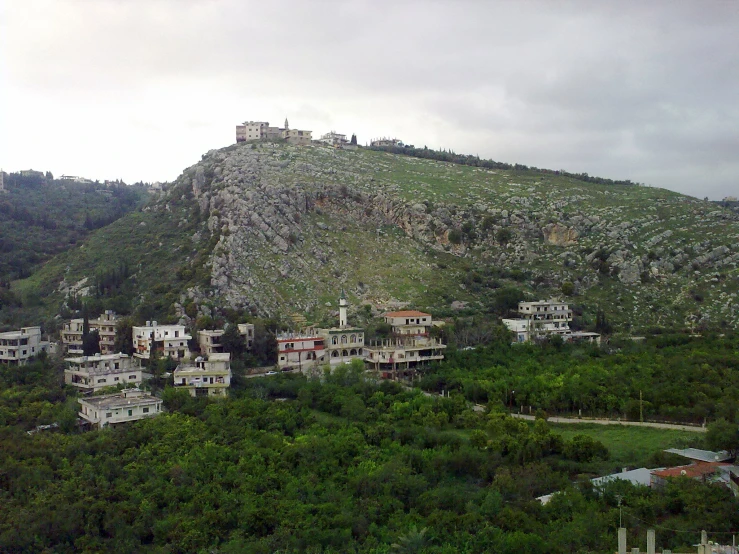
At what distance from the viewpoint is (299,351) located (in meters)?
44.0

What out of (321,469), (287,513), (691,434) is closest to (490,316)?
(691,434)

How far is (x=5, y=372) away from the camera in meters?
39.2

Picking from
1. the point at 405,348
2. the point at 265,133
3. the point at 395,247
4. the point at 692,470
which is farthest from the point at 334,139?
the point at 692,470

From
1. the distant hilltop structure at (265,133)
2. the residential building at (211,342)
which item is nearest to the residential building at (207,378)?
the residential building at (211,342)

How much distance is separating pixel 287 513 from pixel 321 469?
3.70 metres

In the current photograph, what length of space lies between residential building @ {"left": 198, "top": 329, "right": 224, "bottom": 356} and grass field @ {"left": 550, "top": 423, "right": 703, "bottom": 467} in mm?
20945

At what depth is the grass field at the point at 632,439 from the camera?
28.7 metres

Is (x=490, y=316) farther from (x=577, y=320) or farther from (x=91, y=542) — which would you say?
(x=91, y=542)

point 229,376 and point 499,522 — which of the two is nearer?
point 499,522

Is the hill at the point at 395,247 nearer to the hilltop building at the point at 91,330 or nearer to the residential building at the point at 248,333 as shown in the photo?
the hilltop building at the point at 91,330

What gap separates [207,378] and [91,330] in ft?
42.3

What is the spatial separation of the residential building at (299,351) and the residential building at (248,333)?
1.83 m

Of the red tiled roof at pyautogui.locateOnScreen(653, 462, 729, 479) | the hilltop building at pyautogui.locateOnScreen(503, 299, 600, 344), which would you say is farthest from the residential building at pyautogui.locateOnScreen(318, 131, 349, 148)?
the red tiled roof at pyautogui.locateOnScreen(653, 462, 729, 479)

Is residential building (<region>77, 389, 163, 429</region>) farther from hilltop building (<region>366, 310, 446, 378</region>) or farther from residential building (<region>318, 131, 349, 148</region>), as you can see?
residential building (<region>318, 131, 349, 148</region>)
